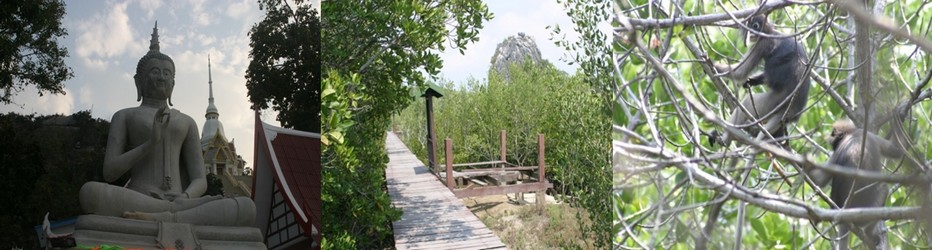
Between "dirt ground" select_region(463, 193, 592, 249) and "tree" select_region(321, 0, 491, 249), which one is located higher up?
"tree" select_region(321, 0, 491, 249)

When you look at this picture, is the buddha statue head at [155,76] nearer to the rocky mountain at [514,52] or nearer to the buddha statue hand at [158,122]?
the buddha statue hand at [158,122]

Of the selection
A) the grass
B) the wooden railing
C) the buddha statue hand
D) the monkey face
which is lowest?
the grass

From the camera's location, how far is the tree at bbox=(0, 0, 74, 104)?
348 centimetres

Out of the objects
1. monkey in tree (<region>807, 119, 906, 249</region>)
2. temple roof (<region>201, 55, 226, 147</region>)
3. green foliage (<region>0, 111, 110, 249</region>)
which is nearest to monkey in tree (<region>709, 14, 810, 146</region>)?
monkey in tree (<region>807, 119, 906, 249</region>)

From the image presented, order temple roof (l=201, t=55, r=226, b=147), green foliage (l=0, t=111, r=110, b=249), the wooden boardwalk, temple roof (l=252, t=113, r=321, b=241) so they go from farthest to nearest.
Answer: the wooden boardwalk < temple roof (l=252, t=113, r=321, b=241) < temple roof (l=201, t=55, r=226, b=147) < green foliage (l=0, t=111, r=110, b=249)

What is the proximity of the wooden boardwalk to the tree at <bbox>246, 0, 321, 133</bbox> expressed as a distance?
1.60 feet

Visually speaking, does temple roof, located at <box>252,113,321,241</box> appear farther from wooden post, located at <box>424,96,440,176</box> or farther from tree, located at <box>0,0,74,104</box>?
tree, located at <box>0,0,74,104</box>

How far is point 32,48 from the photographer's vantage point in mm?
3535

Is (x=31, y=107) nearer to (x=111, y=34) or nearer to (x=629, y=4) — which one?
(x=111, y=34)

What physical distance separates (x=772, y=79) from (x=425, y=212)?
1.89 m

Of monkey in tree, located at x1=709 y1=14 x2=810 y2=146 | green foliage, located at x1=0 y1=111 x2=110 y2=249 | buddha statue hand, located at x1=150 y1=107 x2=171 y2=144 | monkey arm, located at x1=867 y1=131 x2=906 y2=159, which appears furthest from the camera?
buddha statue hand, located at x1=150 y1=107 x2=171 y2=144

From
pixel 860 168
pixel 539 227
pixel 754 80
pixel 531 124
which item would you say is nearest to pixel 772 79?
pixel 754 80

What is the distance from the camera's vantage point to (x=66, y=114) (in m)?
3.54

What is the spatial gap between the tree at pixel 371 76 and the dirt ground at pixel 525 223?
1.60 ft
